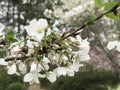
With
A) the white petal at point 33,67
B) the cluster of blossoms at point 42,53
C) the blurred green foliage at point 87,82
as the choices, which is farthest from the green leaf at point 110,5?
the blurred green foliage at point 87,82

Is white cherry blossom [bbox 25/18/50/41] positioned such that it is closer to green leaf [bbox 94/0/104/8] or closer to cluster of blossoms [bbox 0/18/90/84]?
cluster of blossoms [bbox 0/18/90/84]

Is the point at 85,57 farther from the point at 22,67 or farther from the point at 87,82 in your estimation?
the point at 87,82

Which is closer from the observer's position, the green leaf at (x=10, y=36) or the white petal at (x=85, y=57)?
the green leaf at (x=10, y=36)

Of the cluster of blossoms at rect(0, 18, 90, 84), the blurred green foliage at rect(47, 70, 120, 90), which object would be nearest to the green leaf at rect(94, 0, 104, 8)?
the cluster of blossoms at rect(0, 18, 90, 84)

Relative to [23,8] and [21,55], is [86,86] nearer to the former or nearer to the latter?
[21,55]

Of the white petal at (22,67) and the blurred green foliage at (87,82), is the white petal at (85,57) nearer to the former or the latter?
the white petal at (22,67)

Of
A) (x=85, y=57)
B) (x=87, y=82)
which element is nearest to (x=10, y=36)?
(x=85, y=57)

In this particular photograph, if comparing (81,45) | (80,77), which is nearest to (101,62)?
(80,77)

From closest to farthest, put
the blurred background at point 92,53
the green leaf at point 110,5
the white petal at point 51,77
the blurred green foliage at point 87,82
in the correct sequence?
the green leaf at point 110,5
the white petal at point 51,77
the blurred background at point 92,53
the blurred green foliage at point 87,82

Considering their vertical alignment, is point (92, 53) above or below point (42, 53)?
above
